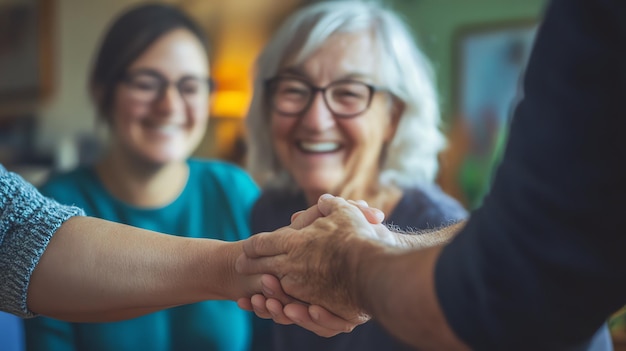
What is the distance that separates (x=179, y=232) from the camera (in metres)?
1.68

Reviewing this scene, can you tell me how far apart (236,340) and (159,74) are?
688 mm

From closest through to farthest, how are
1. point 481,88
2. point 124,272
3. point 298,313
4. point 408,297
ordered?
point 408,297, point 298,313, point 124,272, point 481,88

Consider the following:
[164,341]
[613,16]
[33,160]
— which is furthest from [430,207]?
[33,160]

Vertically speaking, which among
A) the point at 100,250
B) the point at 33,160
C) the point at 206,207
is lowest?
the point at 33,160

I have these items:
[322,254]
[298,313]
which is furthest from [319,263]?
[298,313]

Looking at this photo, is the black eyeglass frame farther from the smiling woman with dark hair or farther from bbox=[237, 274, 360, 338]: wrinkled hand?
bbox=[237, 274, 360, 338]: wrinkled hand

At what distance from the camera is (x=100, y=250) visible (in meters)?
1.04

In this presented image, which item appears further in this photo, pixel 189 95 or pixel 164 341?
Result: pixel 189 95

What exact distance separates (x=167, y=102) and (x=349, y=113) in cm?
52

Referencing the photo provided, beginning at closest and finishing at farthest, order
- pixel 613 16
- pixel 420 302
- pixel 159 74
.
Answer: pixel 613 16, pixel 420 302, pixel 159 74

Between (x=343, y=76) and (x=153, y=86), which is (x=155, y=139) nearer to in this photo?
(x=153, y=86)

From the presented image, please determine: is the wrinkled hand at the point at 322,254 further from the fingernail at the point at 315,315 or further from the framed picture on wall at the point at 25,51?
the framed picture on wall at the point at 25,51

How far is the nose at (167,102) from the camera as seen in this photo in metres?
1.74

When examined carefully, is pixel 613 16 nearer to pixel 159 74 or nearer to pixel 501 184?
pixel 501 184
